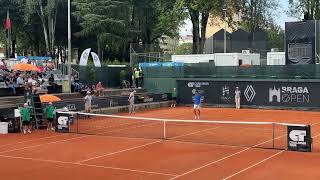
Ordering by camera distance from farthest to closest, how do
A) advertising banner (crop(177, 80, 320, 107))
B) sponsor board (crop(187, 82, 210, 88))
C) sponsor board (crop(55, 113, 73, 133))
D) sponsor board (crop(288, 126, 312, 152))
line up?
sponsor board (crop(187, 82, 210, 88)), advertising banner (crop(177, 80, 320, 107)), sponsor board (crop(55, 113, 73, 133)), sponsor board (crop(288, 126, 312, 152))

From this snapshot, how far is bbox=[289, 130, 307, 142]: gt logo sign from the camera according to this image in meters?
18.5

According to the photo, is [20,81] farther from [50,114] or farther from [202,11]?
[202,11]

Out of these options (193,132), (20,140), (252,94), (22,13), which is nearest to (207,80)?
(252,94)

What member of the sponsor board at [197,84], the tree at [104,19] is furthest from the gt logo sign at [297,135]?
the tree at [104,19]

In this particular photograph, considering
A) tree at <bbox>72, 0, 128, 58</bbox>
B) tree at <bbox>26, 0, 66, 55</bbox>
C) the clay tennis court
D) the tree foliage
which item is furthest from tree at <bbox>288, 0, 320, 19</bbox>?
the clay tennis court

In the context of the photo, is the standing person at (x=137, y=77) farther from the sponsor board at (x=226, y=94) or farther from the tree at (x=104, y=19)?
the tree at (x=104, y=19)

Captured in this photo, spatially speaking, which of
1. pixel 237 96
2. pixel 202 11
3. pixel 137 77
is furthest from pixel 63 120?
pixel 202 11

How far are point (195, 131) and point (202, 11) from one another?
3722 centimetres

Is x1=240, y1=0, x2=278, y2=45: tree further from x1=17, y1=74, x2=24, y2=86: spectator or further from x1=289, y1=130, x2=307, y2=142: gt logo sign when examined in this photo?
x1=289, y1=130, x2=307, y2=142: gt logo sign

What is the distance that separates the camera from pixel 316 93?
3703cm

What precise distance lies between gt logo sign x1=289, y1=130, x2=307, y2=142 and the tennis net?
72cm

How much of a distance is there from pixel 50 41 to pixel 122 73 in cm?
1944

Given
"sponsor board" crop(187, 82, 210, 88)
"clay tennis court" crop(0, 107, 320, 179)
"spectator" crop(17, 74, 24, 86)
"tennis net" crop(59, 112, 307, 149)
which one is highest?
"spectator" crop(17, 74, 24, 86)

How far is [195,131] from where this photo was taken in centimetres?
2495
